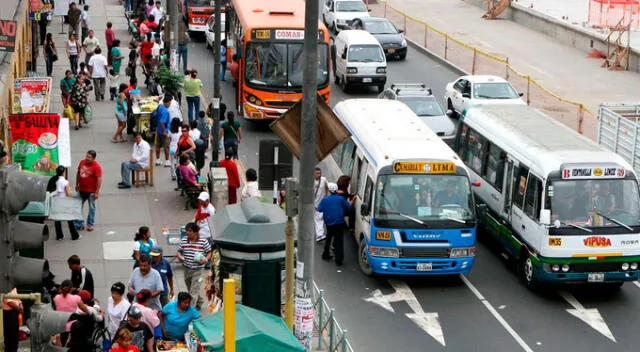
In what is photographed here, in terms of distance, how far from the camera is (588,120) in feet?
110

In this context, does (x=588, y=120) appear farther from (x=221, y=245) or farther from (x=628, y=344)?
(x=221, y=245)

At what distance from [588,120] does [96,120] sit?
1369 centimetres

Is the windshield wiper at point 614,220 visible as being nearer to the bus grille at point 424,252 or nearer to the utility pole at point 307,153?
the bus grille at point 424,252

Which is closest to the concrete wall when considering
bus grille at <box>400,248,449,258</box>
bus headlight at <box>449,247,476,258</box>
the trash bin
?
bus headlight at <box>449,247,476,258</box>

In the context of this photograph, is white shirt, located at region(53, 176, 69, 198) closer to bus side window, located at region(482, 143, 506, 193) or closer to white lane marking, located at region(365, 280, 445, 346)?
white lane marking, located at region(365, 280, 445, 346)

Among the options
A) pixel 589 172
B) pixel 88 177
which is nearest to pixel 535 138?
pixel 589 172

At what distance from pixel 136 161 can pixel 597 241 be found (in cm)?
1011

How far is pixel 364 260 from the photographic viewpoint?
68.6ft

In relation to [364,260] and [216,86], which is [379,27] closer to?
[216,86]

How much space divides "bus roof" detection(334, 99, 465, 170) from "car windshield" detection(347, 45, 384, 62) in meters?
11.5

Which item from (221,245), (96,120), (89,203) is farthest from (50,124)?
(96,120)

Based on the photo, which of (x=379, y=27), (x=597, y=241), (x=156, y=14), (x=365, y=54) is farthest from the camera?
(x=379, y=27)

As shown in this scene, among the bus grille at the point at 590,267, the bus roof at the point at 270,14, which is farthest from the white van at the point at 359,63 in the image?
the bus grille at the point at 590,267

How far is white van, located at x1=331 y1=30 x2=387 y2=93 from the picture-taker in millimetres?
36125
